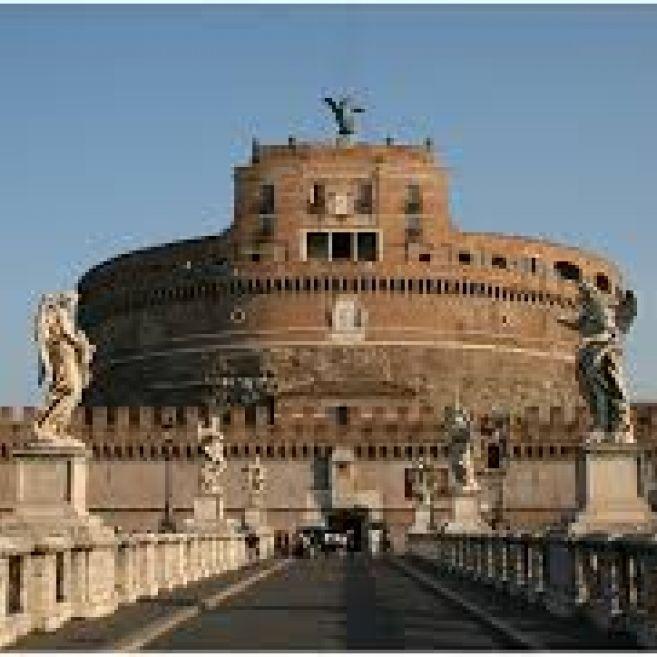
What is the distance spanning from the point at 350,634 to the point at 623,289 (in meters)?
90.5

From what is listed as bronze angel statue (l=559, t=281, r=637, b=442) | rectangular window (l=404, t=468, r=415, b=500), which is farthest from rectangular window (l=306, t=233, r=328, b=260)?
bronze angel statue (l=559, t=281, r=637, b=442)

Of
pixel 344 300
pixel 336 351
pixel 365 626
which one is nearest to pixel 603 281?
pixel 344 300

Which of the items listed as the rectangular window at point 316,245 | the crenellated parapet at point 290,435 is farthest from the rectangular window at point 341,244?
the crenellated parapet at point 290,435

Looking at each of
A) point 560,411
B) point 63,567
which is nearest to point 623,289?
point 560,411

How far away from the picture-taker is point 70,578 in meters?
14.7

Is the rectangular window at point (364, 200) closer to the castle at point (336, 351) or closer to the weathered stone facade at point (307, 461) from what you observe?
the castle at point (336, 351)

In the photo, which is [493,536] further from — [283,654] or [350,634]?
[283,654]

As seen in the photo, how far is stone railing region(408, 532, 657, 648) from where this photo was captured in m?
12.4

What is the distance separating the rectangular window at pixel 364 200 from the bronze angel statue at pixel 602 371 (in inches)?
2751

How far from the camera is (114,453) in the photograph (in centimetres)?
7644

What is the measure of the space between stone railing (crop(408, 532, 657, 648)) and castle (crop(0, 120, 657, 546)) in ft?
168

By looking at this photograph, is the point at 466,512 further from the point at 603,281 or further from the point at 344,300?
the point at 603,281

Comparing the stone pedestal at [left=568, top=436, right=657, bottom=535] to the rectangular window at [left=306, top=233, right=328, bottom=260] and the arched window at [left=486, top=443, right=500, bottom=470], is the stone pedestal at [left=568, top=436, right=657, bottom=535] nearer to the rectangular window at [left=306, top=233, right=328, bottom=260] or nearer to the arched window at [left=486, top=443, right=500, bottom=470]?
the arched window at [left=486, top=443, right=500, bottom=470]

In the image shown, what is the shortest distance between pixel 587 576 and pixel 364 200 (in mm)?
75174
